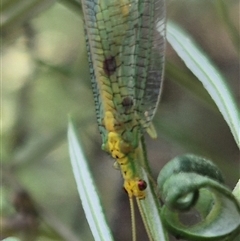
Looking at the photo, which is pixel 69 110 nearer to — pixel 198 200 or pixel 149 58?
pixel 149 58

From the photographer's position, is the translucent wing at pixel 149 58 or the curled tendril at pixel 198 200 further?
the translucent wing at pixel 149 58

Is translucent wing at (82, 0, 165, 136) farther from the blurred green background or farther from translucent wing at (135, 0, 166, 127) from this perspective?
the blurred green background

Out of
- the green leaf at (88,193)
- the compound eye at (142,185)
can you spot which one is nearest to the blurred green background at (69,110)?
the compound eye at (142,185)

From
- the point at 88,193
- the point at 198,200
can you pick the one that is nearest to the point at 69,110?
the point at 88,193

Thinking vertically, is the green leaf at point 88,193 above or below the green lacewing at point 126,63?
below

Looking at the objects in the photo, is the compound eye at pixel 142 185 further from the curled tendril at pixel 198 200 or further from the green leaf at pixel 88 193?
the curled tendril at pixel 198 200

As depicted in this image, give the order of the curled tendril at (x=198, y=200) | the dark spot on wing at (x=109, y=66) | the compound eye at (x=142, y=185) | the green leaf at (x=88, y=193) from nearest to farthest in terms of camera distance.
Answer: the curled tendril at (x=198, y=200), the green leaf at (x=88, y=193), the compound eye at (x=142, y=185), the dark spot on wing at (x=109, y=66)

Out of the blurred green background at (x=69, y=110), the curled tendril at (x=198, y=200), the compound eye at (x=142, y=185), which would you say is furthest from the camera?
the blurred green background at (x=69, y=110)
